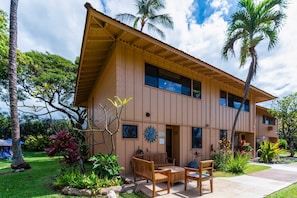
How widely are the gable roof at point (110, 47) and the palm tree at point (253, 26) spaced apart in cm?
151

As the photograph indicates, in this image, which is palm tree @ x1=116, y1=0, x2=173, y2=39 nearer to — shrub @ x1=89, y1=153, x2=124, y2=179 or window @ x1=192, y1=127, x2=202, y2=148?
window @ x1=192, y1=127, x2=202, y2=148

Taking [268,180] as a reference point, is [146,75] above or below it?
above

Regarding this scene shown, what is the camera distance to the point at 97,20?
5793mm

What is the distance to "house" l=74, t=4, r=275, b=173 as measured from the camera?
22.6ft

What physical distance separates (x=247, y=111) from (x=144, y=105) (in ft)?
35.1

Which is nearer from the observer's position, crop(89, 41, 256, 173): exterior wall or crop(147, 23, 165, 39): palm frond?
crop(89, 41, 256, 173): exterior wall

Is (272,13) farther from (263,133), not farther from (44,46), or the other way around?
(44,46)

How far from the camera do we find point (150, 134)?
7.61m

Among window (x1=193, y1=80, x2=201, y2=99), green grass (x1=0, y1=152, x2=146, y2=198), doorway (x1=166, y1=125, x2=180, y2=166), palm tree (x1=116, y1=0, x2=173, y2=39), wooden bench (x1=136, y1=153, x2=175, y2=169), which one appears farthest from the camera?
palm tree (x1=116, y1=0, x2=173, y2=39)

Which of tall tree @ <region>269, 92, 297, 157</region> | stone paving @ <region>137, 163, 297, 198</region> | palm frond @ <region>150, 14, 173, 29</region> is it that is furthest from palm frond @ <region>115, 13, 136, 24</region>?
tall tree @ <region>269, 92, 297, 157</region>

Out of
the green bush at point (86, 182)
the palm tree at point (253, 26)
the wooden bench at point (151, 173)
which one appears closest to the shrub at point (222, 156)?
the palm tree at point (253, 26)

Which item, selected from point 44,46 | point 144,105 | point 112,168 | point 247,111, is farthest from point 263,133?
point 44,46

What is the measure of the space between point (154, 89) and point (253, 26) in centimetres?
662

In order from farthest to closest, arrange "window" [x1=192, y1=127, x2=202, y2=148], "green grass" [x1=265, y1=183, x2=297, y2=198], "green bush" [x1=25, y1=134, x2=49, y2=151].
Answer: "green bush" [x1=25, y1=134, x2=49, y2=151] → "window" [x1=192, y1=127, x2=202, y2=148] → "green grass" [x1=265, y1=183, x2=297, y2=198]
